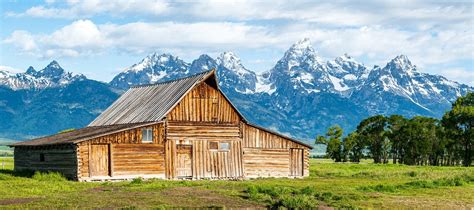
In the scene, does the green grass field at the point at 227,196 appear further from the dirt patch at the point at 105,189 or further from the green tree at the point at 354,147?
the green tree at the point at 354,147

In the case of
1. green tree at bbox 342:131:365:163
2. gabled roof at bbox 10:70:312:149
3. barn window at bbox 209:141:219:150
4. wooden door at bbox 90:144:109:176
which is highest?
gabled roof at bbox 10:70:312:149

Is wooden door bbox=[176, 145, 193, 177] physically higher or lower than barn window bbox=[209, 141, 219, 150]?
lower

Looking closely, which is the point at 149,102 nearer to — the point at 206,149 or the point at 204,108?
the point at 204,108

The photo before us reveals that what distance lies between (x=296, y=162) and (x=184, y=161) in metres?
10.8

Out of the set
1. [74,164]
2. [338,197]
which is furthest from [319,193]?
[74,164]

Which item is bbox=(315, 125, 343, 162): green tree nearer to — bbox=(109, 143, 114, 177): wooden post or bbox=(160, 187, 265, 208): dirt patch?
bbox=(109, 143, 114, 177): wooden post

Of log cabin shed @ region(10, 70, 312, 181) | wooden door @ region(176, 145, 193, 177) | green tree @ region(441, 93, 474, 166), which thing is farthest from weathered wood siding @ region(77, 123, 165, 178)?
green tree @ region(441, 93, 474, 166)

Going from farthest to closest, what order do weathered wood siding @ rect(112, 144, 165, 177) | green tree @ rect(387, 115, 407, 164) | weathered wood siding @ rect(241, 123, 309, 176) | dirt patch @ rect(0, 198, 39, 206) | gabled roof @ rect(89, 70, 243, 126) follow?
green tree @ rect(387, 115, 407, 164), weathered wood siding @ rect(241, 123, 309, 176), gabled roof @ rect(89, 70, 243, 126), weathered wood siding @ rect(112, 144, 165, 177), dirt patch @ rect(0, 198, 39, 206)

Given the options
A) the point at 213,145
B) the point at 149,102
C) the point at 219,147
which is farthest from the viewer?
the point at 149,102

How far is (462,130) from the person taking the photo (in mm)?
106875

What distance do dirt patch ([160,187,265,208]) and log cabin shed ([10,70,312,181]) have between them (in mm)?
12836

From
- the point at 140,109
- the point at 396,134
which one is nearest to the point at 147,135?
the point at 140,109

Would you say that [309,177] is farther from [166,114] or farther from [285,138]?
[166,114]

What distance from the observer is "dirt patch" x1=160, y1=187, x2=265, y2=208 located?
33469mm
